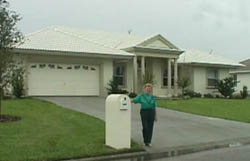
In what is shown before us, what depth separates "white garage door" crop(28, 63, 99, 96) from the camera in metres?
23.9

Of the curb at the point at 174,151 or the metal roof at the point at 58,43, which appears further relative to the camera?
the metal roof at the point at 58,43

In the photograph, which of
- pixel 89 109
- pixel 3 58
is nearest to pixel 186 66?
pixel 89 109

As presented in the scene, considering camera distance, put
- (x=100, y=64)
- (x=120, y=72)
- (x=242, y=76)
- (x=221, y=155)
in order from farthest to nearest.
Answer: (x=242, y=76) → (x=120, y=72) → (x=100, y=64) → (x=221, y=155)

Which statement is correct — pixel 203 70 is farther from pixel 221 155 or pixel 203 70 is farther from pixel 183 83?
pixel 221 155

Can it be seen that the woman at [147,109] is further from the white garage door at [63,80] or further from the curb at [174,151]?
the white garage door at [63,80]

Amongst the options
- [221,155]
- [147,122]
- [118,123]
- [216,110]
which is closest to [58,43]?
[216,110]

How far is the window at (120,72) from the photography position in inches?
1135

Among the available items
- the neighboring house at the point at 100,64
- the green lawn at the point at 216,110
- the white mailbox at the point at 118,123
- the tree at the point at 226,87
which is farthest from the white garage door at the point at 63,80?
the white mailbox at the point at 118,123

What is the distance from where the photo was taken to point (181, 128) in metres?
15.2

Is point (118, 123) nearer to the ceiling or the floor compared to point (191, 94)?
nearer to the floor

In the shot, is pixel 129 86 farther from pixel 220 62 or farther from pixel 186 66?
pixel 220 62

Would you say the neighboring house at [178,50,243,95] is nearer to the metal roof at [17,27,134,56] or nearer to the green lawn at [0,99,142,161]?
the metal roof at [17,27,134,56]

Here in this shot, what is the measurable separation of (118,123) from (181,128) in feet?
15.5

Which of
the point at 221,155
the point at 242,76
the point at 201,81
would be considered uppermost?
the point at 242,76
